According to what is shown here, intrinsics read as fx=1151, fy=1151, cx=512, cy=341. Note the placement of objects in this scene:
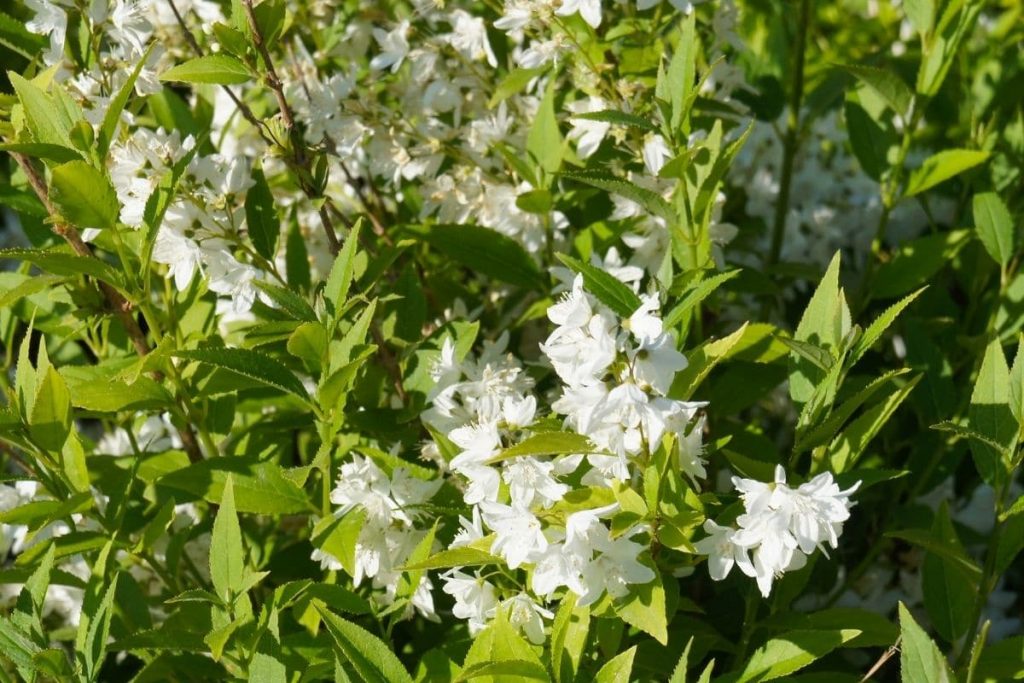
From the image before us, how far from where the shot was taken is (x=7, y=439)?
1.50 m

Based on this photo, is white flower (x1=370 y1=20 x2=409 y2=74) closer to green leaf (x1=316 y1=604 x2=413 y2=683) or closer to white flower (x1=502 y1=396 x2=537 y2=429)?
white flower (x1=502 y1=396 x2=537 y2=429)

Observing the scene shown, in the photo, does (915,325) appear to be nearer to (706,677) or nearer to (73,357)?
(706,677)

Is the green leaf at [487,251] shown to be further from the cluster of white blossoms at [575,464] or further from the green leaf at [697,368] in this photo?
the green leaf at [697,368]

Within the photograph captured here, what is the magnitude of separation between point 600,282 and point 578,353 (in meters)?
0.19

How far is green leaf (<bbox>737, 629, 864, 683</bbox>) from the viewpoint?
137 cm

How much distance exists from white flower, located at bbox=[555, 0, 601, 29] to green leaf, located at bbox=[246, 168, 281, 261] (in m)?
0.53

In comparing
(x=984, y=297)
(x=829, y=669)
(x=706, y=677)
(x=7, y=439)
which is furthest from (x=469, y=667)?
(x=984, y=297)

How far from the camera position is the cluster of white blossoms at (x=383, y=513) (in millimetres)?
1594

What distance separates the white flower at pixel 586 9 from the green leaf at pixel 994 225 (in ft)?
2.57

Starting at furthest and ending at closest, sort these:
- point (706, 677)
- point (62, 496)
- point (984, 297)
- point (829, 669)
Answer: point (984, 297) → point (829, 669) → point (62, 496) → point (706, 677)

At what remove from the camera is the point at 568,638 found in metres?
1.36

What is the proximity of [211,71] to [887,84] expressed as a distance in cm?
111

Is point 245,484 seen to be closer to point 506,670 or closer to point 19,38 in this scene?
point 506,670

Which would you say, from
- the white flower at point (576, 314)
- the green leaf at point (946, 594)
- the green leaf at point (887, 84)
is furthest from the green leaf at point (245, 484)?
the green leaf at point (887, 84)
